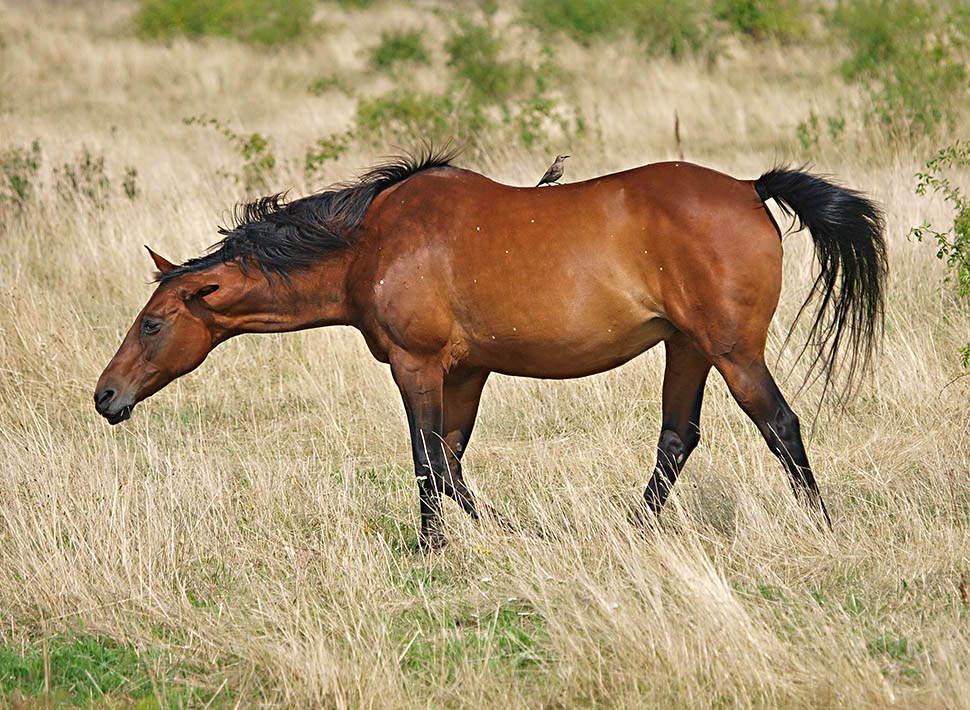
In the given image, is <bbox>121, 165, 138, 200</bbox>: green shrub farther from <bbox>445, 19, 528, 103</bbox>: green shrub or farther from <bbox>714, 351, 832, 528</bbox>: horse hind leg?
<bbox>714, 351, 832, 528</bbox>: horse hind leg

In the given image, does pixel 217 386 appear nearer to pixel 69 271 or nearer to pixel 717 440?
pixel 69 271

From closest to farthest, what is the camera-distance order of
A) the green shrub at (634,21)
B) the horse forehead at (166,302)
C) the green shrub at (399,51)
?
the horse forehead at (166,302) → the green shrub at (634,21) → the green shrub at (399,51)

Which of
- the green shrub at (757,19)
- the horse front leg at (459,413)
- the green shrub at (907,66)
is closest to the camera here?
the horse front leg at (459,413)

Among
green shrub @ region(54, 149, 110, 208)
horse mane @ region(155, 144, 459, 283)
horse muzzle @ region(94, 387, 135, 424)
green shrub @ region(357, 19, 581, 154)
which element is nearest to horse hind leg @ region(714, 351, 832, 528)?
horse mane @ region(155, 144, 459, 283)

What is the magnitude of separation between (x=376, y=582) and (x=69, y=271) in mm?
5379

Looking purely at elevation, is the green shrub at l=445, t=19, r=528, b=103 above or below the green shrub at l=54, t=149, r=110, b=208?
below

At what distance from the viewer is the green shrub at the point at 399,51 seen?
19656 millimetres

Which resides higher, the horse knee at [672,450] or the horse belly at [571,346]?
the horse belly at [571,346]

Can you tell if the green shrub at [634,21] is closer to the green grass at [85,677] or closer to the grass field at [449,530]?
the grass field at [449,530]

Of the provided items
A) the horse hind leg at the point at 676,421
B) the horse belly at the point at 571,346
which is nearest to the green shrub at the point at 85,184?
the horse belly at the point at 571,346

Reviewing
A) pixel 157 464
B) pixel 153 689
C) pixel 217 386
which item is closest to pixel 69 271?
pixel 217 386

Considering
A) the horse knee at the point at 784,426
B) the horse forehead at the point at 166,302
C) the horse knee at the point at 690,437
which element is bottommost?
the horse knee at the point at 690,437

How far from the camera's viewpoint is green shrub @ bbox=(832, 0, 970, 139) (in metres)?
11.0

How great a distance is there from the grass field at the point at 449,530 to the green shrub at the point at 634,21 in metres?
8.80
